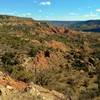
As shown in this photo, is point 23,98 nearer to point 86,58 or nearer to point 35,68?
point 35,68

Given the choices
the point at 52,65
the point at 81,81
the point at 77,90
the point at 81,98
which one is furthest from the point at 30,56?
the point at 81,98

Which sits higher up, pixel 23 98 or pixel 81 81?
pixel 23 98

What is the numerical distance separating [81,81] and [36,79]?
17.1ft

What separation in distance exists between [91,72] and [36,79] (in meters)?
10.0

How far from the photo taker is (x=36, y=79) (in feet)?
88.9

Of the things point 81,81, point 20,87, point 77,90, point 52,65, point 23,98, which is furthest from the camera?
point 52,65

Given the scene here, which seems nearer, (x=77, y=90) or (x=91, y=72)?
(x=77, y=90)

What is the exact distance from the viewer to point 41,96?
17.0 m

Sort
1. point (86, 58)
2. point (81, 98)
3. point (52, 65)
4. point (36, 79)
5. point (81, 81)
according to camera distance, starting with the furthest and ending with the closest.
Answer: point (86, 58)
point (52, 65)
point (81, 81)
point (36, 79)
point (81, 98)

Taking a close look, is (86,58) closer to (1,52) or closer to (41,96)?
(1,52)

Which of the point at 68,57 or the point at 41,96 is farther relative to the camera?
the point at 68,57

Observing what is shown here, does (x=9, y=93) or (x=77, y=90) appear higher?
(x=9, y=93)

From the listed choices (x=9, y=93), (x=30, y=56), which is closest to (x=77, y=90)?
(x=9, y=93)

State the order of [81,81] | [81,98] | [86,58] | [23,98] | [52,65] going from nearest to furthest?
[23,98]
[81,98]
[81,81]
[52,65]
[86,58]
